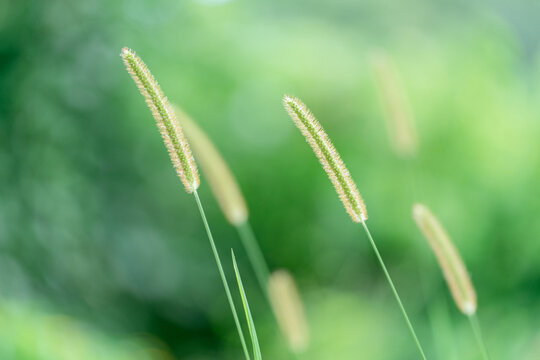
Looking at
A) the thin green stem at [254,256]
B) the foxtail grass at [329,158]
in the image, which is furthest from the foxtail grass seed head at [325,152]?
the thin green stem at [254,256]

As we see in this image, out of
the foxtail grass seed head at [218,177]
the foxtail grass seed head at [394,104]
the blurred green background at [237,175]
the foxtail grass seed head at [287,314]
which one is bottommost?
the foxtail grass seed head at [287,314]

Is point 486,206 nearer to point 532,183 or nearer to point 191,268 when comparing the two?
point 532,183

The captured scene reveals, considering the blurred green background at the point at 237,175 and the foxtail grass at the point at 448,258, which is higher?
the blurred green background at the point at 237,175

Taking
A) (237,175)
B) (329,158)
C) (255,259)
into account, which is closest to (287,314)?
(255,259)

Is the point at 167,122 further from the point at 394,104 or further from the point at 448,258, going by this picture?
the point at 394,104

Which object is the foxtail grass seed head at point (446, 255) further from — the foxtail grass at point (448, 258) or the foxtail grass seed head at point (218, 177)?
the foxtail grass seed head at point (218, 177)

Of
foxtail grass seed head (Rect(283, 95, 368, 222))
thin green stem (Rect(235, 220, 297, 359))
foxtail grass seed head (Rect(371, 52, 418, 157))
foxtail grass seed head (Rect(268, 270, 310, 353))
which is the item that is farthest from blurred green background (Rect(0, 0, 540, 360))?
foxtail grass seed head (Rect(283, 95, 368, 222))

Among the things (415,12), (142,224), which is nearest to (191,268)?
(142,224)
